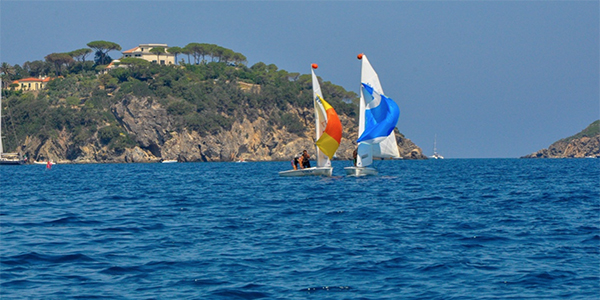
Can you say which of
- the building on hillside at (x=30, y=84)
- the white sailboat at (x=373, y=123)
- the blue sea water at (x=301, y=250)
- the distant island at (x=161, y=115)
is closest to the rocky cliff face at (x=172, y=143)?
the distant island at (x=161, y=115)

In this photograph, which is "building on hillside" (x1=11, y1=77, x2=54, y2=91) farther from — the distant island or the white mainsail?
the white mainsail

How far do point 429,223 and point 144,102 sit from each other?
13124cm

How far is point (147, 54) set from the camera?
188250mm

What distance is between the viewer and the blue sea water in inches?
487

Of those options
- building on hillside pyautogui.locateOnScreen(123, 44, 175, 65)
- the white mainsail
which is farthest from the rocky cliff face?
the white mainsail

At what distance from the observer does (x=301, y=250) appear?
1588 centimetres

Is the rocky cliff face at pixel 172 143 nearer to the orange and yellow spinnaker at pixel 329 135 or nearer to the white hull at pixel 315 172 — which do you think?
the white hull at pixel 315 172

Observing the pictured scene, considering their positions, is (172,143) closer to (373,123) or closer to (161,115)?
(161,115)

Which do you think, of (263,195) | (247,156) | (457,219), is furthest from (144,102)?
(457,219)

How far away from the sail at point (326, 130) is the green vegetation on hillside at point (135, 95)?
99852mm

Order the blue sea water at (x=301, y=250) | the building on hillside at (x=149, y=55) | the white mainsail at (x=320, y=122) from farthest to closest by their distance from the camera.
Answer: the building on hillside at (x=149, y=55) < the white mainsail at (x=320, y=122) < the blue sea water at (x=301, y=250)

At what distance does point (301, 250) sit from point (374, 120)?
29.9 meters

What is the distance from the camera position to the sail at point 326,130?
45750 millimetres

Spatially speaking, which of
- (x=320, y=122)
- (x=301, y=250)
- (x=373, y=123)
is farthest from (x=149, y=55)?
(x=301, y=250)
